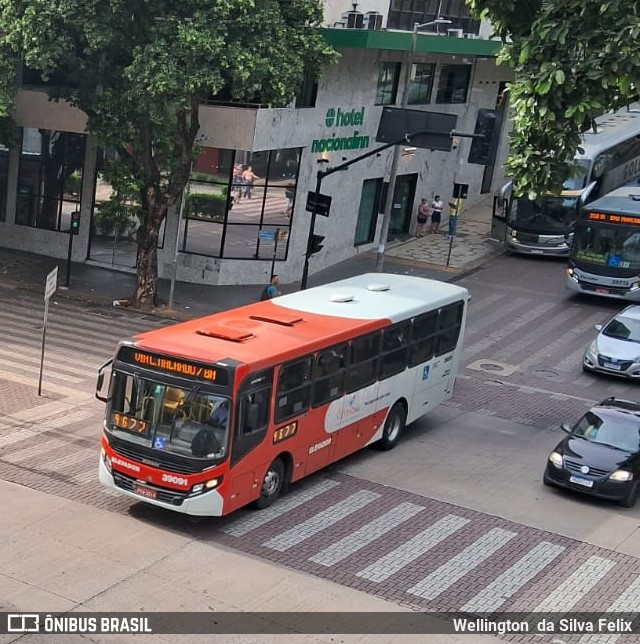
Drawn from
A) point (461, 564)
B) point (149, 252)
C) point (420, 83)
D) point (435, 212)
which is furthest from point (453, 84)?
point (461, 564)

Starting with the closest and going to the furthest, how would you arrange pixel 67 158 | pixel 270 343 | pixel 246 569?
pixel 246 569, pixel 270 343, pixel 67 158

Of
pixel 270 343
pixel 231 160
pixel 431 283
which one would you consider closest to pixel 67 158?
pixel 231 160

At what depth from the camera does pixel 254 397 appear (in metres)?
17.5

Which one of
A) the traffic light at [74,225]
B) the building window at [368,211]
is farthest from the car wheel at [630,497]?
the building window at [368,211]

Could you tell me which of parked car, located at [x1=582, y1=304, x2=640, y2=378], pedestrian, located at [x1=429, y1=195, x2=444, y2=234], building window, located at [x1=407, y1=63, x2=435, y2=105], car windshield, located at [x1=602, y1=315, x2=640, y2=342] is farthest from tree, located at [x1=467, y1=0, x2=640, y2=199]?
pedestrian, located at [x1=429, y1=195, x2=444, y2=234]

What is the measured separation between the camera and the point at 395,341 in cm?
2189

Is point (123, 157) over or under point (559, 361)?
over

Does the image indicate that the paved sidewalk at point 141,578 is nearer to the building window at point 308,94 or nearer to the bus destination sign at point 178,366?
the bus destination sign at point 178,366

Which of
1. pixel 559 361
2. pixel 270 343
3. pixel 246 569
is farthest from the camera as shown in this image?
pixel 559 361

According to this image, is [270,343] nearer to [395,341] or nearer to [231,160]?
[395,341]

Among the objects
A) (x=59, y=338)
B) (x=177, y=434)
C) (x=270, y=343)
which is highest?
(x=270, y=343)

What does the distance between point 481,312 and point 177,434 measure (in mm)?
19481

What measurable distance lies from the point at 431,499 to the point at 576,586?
3.70 m

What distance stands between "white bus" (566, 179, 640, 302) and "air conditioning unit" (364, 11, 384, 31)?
938 centimetres
